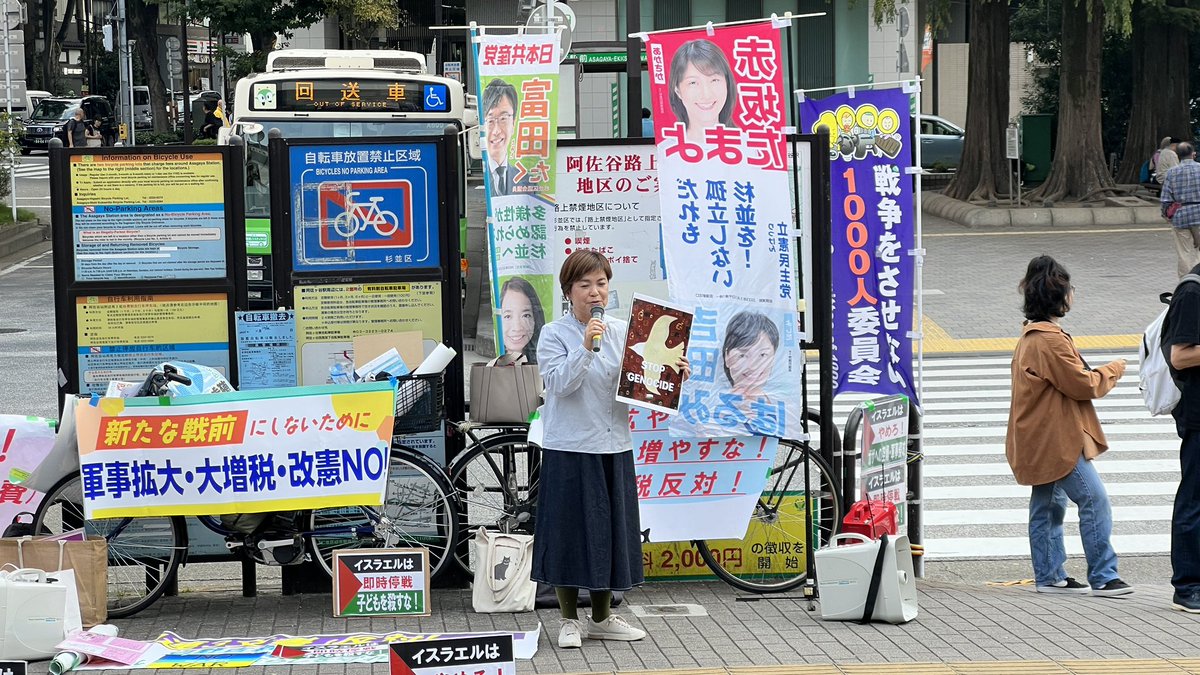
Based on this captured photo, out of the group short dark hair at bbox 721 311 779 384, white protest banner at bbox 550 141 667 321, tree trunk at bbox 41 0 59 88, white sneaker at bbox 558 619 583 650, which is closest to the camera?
white sneaker at bbox 558 619 583 650

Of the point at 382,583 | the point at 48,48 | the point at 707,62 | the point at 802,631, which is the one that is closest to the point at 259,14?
the point at 707,62

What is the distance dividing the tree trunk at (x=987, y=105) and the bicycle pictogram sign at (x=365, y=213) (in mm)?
23757

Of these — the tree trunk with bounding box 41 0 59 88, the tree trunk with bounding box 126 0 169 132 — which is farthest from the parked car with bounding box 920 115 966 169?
the tree trunk with bounding box 41 0 59 88

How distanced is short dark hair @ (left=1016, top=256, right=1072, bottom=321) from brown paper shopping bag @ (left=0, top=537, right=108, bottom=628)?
450 cm

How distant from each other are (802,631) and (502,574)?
4.57 feet

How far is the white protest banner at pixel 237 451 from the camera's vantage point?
6.38 meters

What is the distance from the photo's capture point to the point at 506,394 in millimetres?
6848

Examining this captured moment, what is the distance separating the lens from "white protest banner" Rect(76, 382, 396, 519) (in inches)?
251

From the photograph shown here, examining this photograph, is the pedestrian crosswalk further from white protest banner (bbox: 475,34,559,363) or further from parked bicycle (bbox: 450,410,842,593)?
white protest banner (bbox: 475,34,559,363)

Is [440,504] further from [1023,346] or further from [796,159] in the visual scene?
[1023,346]

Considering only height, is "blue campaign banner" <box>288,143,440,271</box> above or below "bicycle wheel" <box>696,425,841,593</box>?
above

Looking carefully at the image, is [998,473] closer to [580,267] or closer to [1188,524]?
[1188,524]

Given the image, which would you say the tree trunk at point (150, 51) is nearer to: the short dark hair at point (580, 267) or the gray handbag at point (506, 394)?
the gray handbag at point (506, 394)

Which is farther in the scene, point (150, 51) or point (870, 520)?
point (150, 51)
